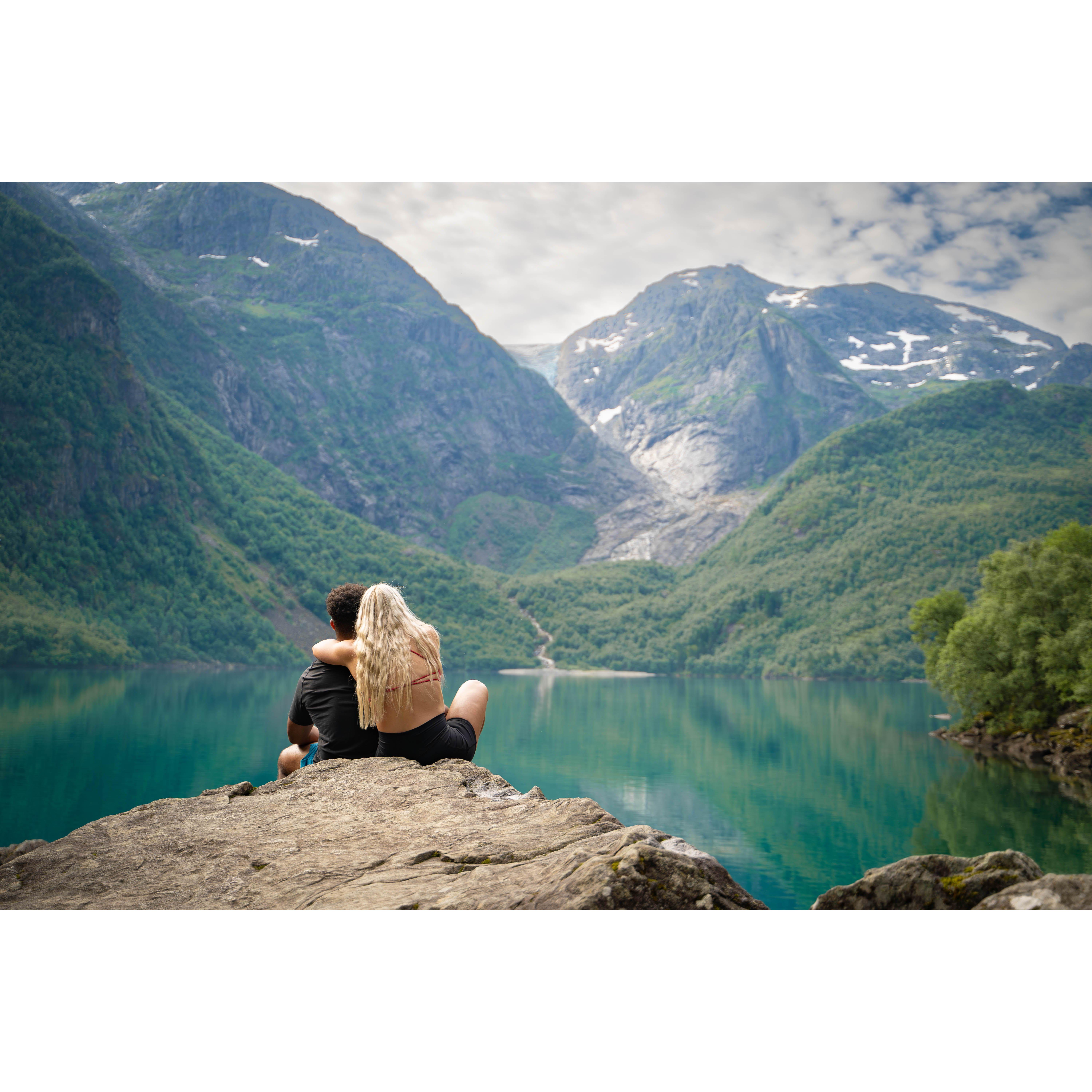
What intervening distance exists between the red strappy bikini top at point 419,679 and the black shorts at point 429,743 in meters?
0.34

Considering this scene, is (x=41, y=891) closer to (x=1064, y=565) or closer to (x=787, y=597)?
(x=1064, y=565)

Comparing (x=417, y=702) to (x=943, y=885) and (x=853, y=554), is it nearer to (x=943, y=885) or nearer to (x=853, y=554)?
(x=943, y=885)

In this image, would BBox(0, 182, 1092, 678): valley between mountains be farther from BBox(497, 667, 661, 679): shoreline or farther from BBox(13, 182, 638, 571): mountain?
BBox(497, 667, 661, 679): shoreline

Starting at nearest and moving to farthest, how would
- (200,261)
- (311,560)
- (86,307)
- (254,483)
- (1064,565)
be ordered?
(1064,565), (86,307), (311,560), (254,483), (200,261)

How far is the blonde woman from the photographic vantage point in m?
4.84

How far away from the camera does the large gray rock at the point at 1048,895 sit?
3.82 m

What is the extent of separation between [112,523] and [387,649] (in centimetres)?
9225

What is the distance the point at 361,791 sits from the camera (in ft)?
16.2

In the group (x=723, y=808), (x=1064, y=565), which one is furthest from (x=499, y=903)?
(x=1064, y=565)

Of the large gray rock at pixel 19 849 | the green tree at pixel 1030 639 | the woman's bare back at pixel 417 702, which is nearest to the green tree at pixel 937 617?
the green tree at pixel 1030 639

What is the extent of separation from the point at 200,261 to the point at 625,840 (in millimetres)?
187463

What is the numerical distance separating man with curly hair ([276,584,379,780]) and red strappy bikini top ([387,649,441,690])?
0.40 meters

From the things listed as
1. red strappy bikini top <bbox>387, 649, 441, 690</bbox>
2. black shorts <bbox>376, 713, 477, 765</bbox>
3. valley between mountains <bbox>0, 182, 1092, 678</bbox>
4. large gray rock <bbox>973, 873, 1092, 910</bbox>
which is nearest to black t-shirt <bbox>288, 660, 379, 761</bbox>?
black shorts <bbox>376, 713, 477, 765</bbox>

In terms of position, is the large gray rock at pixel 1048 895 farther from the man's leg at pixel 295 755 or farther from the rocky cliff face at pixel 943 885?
the man's leg at pixel 295 755
